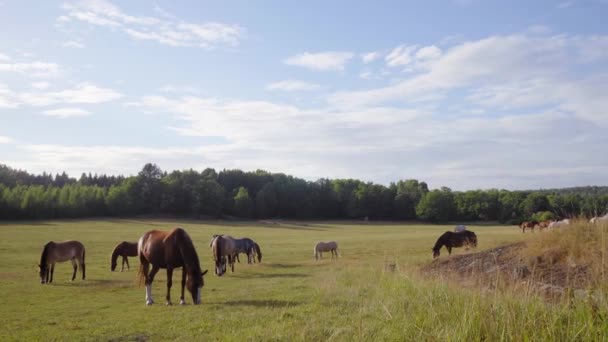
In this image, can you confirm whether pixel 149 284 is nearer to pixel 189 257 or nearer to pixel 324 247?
pixel 189 257

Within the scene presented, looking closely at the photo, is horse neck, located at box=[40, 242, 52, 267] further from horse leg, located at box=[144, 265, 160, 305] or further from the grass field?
horse leg, located at box=[144, 265, 160, 305]

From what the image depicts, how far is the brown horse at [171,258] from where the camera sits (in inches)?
546

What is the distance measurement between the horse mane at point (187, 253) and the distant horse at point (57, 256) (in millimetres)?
9850

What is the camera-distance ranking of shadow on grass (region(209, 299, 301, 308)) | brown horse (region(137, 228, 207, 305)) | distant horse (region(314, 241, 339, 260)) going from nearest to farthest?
shadow on grass (region(209, 299, 301, 308)), brown horse (region(137, 228, 207, 305)), distant horse (region(314, 241, 339, 260))

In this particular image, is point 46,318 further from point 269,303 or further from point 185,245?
point 269,303

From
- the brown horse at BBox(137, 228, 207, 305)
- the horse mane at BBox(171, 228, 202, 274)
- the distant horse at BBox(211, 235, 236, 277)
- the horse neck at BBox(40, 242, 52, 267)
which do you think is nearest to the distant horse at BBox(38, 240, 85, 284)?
the horse neck at BBox(40, 242, 52, 267)

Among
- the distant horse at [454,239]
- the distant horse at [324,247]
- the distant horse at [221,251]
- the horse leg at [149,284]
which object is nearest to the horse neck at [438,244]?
the distant horse at [454,239]

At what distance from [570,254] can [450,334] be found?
10.6 meters

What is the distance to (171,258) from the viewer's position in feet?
47.4

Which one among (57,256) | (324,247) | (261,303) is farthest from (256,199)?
(261,303)

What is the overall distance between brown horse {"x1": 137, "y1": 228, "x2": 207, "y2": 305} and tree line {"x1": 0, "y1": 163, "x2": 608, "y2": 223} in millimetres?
76806

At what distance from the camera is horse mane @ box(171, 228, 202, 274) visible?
13914 mm

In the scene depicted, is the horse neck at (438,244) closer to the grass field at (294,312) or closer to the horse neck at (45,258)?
the grass field at (294,312)

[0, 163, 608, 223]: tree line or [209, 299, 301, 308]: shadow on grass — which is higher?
[0, 163, 608, 223]: tree line
